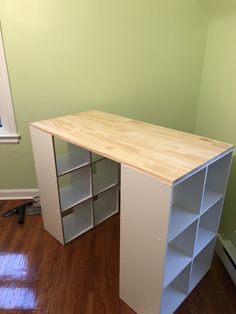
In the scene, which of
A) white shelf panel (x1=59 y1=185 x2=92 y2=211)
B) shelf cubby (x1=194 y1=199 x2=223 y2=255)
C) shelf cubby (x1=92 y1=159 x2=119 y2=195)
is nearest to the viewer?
shelf cubby (x1=194 y1=199 x2=223 y2=255)

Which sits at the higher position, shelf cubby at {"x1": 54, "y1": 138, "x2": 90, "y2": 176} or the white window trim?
the white window trim

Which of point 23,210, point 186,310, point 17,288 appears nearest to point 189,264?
point 186,310

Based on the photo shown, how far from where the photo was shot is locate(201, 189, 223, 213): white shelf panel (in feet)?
4.58

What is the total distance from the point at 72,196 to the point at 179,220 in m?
0.96

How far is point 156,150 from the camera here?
131cm

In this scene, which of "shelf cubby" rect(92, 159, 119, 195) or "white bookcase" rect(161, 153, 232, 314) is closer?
"white bookcase" rect(161, 153, 232, 314)

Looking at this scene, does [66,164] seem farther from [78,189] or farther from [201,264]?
[201,264]

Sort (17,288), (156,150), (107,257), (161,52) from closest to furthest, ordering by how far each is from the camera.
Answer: (156,150)
(17,288)
(107,257)
(161,52)

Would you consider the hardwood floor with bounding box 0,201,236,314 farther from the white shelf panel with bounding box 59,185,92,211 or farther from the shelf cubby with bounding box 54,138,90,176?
the shelf cubby with bounding box 54,138,90,176

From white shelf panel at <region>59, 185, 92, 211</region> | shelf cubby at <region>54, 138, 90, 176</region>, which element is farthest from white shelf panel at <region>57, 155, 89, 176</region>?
white shelf panel at <region>59, 185, 92, 211</region>

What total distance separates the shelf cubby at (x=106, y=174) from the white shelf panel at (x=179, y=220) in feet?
2.96

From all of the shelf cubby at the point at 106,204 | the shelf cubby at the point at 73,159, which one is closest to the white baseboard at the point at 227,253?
the shelf cubby at the point at 106,204

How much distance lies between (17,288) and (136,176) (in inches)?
46.1

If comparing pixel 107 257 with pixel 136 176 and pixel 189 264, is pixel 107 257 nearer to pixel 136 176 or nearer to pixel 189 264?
pixel 189 264
